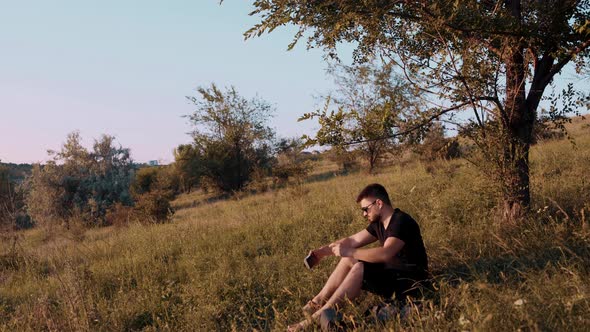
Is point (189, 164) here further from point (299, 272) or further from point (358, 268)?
point (358, 268)

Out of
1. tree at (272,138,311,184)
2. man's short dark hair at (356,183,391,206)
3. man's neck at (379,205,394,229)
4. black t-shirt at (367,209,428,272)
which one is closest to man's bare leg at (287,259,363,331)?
black t-shirt at (367,209,428,272)

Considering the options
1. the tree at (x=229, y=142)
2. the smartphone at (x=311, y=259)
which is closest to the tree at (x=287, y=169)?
the tree at (x=229, y=142)

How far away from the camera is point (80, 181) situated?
2681 cm

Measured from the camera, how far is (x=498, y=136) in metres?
5.35

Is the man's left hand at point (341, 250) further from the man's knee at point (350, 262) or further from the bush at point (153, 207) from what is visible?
the bush at point (153, 207)

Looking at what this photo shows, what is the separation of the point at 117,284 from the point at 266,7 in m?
4.34

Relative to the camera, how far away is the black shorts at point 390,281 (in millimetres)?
3793

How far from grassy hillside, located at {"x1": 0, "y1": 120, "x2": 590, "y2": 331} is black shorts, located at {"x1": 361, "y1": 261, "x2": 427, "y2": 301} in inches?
9.0

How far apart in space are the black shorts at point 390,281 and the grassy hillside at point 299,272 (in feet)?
0.75

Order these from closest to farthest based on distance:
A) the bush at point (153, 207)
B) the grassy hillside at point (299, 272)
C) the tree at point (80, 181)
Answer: the grassy hillside at point (299, 272) → the bush at point (153, 207) → the tree at point (80, 181)

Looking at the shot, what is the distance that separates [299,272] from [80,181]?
2576 cm

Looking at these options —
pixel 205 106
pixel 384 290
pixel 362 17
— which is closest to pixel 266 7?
pixel 362 17

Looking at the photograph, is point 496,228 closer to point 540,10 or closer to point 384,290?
point 384,290

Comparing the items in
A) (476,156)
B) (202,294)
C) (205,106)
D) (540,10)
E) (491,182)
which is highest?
(205,106)
